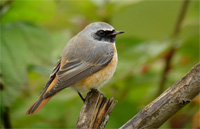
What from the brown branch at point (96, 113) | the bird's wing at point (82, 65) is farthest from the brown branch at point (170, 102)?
the bird's wing at point (82, 65)

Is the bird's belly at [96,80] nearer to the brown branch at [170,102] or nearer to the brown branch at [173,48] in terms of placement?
the brown branch at [173,48]

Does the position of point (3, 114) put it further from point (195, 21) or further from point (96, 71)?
point (195, 21)

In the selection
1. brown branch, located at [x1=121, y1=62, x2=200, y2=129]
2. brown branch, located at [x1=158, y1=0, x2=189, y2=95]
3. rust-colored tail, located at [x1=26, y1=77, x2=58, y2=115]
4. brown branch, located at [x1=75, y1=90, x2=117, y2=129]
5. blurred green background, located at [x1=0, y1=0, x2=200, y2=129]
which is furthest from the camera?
brown branch, located at [x1=158, y1=0, x2=189, y2=95]

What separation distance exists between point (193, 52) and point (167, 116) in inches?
103

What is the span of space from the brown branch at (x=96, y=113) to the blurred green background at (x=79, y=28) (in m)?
0.99

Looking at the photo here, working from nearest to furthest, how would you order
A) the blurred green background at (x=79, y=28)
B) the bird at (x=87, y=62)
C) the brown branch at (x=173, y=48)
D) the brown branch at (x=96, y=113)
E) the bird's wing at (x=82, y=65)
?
the brown branch at (x=96, y=113) → the bird's wing at (x=82, y=65) → the bird at (x=87, y=62) → the blurred green background at (x=79, y=28) → the brown branch at (x=173, y=48)

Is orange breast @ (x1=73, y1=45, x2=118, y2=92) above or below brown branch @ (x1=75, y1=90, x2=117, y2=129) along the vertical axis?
below

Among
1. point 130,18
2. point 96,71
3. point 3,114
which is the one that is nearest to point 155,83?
point 130,18

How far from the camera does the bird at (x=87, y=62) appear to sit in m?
4.36

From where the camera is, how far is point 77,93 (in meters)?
5.00

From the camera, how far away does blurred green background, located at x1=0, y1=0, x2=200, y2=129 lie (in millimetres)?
4711

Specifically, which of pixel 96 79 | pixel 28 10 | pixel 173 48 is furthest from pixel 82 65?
pixel 173 48

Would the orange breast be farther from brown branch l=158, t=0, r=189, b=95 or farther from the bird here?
brown branch l=158, t=0, r=189, b=95

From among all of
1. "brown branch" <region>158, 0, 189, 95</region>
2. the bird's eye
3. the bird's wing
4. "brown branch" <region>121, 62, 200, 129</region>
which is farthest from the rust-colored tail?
"brown branch" <region>158, 0, 189, 95</region>
